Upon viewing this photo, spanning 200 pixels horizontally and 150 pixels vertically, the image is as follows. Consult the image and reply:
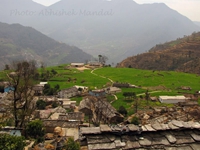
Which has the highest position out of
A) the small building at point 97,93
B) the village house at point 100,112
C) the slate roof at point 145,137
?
the slate roof at point 145,137

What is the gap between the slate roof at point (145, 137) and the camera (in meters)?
9.09

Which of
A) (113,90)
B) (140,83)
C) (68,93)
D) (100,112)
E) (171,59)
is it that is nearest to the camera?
(100,112)

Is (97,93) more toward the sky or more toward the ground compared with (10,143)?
more toward the ground

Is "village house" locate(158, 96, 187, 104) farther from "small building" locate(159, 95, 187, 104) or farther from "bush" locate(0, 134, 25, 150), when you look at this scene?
"bush" locate(0, 134, 25, 150)

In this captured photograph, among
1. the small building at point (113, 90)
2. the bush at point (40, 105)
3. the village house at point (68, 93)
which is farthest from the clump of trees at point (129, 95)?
the bush at point (40, 105)

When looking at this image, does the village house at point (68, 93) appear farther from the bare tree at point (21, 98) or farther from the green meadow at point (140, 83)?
the bare tree at point (21, 98)

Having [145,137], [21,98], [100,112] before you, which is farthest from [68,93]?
[145,137]

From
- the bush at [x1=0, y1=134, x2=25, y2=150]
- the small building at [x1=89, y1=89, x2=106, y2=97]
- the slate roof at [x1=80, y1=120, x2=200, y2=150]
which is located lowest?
the small building at [x1=89, y1=89, x2=106, y2=97]

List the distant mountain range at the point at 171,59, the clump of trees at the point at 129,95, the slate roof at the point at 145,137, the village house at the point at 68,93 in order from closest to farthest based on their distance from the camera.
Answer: the slate roof at the point at 145,137 < the clump of trees at the point at 129,95 < the village house at the point at 68,93 < the distant mountain range at the point at 171,59

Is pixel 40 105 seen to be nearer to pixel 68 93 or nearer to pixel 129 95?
pixel 68 93

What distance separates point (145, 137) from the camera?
31.6ft

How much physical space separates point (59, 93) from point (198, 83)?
4627 centimetres

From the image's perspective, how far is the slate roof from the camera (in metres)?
9.09

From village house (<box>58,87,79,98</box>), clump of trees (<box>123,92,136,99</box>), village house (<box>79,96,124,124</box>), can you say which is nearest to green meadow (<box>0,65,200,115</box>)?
clump of trees (<box>123,92,136,99</box>)
